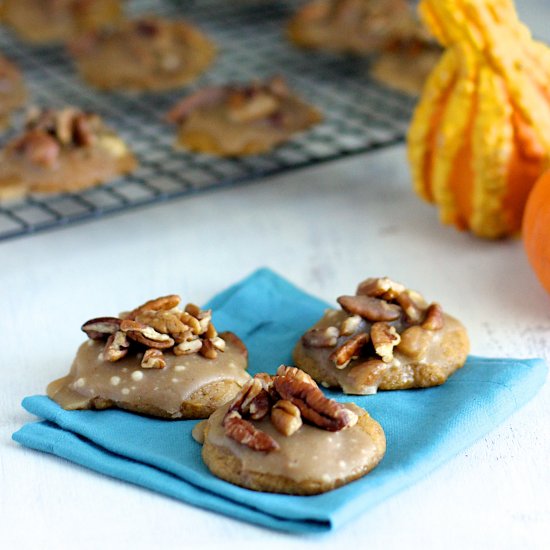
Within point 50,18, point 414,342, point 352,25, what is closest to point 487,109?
point 414,342

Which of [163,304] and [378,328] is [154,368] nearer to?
[163,304]

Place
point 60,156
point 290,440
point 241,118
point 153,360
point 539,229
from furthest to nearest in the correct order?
point 241,118
point 60,156
point 539,229
point 153,360
point 290,440

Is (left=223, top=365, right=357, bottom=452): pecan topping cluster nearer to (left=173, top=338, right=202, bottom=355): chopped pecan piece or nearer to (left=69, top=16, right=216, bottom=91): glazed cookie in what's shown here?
(left=173, top=338, right=202, bottom=355): chopped pecan piece

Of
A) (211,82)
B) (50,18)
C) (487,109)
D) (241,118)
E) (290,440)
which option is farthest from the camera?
(50,18)

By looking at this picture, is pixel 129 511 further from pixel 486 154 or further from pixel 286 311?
pixel 486 154

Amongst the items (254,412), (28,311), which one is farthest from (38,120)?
(254,412)

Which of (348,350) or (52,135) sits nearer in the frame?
(348,350)

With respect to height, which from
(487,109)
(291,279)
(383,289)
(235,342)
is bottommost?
(291,279)
